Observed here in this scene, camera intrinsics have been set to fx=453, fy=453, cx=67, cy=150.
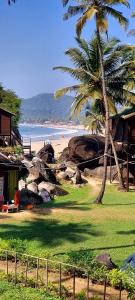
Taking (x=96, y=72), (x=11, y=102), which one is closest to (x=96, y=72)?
(x=96, y=72)

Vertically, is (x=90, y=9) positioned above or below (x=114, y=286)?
above

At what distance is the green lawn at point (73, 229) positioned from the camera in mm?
22875

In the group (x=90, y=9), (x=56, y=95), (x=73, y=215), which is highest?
(x=90, y=9)

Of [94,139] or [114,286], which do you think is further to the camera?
[94,139]

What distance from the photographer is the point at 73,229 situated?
27.2 metres

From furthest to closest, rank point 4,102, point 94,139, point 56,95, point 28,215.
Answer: point 4,102 → point 94,139 → point 56,95 → point 28,215

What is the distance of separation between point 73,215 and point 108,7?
15950 millimetres

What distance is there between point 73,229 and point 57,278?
32.9ft

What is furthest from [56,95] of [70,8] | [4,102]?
[4,102]

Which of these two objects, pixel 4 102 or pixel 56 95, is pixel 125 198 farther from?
pixel 4 102

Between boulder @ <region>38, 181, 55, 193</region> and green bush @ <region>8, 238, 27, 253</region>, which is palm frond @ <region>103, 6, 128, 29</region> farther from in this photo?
green bush @ <region>8, 238, 27, 253</region>

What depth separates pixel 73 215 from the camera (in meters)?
31.0

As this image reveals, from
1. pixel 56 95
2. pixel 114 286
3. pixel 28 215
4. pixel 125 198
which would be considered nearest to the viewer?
pixel 114 286

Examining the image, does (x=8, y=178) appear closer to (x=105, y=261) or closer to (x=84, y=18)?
(x=84, y=18)
